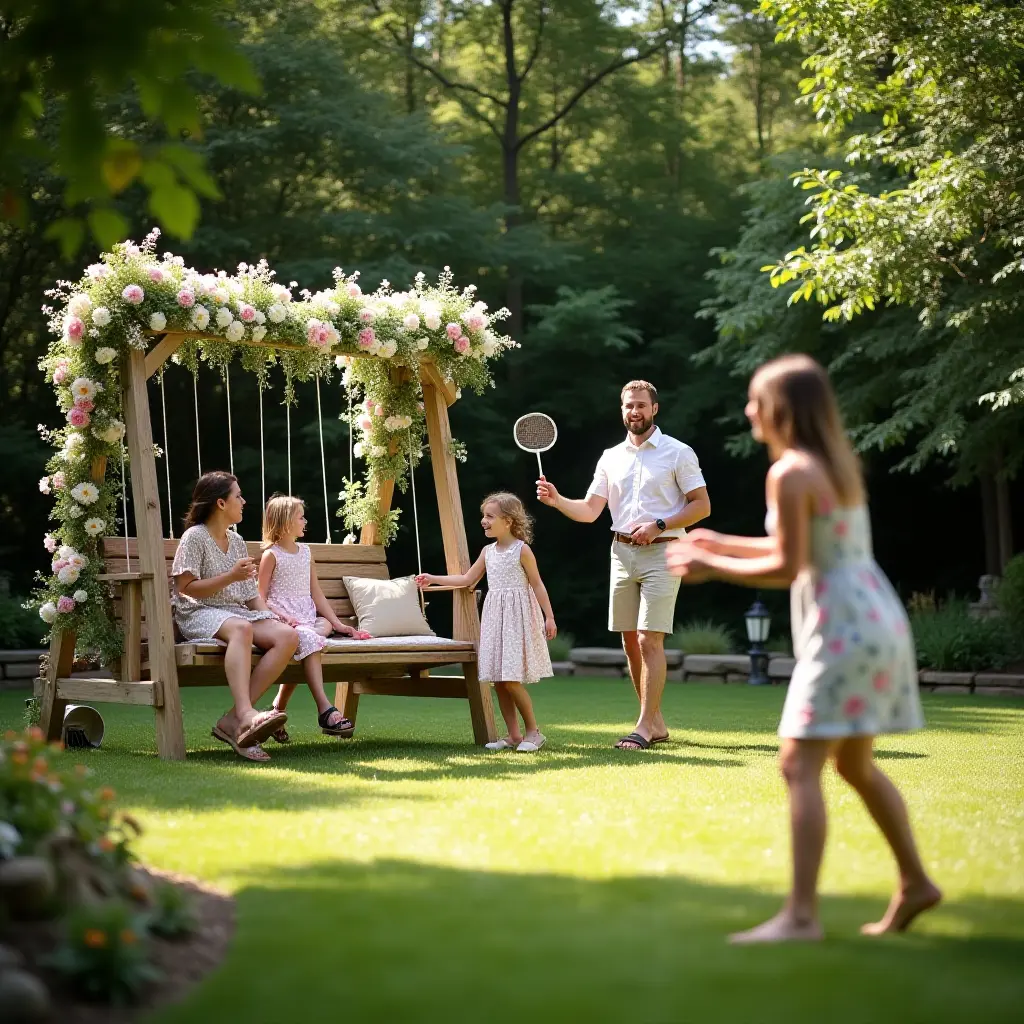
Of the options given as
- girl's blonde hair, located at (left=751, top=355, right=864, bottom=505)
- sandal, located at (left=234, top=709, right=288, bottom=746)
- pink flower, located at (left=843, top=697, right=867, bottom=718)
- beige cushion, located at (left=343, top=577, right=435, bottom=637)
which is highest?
girl's blonde hair, located at (left=751, top=355, right=864, bottom=505)

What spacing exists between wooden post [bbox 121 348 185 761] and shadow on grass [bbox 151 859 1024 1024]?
3.58 metres

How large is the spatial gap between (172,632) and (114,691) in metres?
0.51

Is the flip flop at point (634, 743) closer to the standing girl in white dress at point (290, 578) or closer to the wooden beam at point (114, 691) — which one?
the standing girl in white dress at point (290, 578)

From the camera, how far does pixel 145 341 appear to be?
8.02m

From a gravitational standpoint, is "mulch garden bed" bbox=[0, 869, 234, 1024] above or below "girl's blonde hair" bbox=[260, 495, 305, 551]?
below

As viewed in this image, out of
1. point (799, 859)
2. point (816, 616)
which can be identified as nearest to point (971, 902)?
point (799, 859)

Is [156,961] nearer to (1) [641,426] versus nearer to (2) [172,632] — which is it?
(2) [172,632]

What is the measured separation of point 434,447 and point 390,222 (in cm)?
1105

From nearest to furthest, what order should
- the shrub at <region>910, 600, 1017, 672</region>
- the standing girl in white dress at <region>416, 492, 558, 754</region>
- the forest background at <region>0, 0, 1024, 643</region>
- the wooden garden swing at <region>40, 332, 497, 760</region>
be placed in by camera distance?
the wooden garden swing at <region>40, 332, 497, 760</region>
the standing girl in white dress at <region>416, 492, 558, 754</region>
the shrub at <region>910, 600, 1017, 672</region>
the forest background at <region>0, 0, 1024, 643</region>

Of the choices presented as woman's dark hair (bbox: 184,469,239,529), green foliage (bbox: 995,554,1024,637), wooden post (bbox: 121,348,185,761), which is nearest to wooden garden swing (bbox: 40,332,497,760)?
wooden post (bbox: 121,348,185,761)

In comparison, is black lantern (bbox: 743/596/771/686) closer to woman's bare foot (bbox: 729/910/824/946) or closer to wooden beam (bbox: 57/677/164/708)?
wooden beam (bbox: 57/677/164/708)

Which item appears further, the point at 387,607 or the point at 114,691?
the point at 387,607

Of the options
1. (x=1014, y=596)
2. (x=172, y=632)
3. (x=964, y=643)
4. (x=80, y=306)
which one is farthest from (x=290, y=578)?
(x=1014, y=596)

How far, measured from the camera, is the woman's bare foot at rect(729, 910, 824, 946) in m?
3.41
